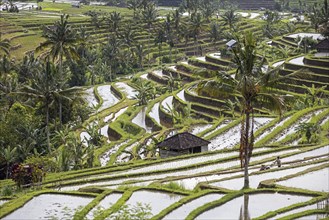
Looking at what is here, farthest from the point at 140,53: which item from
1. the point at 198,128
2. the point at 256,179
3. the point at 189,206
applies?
the point at 189,206

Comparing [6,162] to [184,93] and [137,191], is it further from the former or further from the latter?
[184,93]

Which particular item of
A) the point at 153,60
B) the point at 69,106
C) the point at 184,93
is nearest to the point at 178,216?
the point at 69,106

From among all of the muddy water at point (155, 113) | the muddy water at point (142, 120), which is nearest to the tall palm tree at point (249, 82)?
the muddy water at point (142, 120)

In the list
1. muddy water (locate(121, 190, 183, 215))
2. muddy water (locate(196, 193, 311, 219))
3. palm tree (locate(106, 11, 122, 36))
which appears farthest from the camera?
palm tree (locate(106, 11, 122, 36))

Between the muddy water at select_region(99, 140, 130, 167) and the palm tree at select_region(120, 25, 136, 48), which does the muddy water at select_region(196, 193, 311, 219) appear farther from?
the palm tree at select_region(120, 25, 136, 48)

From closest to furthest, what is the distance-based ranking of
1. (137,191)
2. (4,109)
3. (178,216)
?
(178,216) < (137,191) < (4,109)

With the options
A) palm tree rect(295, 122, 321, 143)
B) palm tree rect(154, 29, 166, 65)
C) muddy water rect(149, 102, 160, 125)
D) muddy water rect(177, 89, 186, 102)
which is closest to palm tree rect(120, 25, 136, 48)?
palm tree rect(154, 29, 166, 65)

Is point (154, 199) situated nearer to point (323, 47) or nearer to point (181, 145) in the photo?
point (181, 145)
